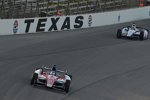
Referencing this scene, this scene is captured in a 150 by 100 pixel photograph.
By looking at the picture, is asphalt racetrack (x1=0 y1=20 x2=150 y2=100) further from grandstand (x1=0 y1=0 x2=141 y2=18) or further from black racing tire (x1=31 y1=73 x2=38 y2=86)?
grandstand (x1=0 y1=0 x2=141 y2=18)

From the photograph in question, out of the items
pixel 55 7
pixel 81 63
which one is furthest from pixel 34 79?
pixel 55 7

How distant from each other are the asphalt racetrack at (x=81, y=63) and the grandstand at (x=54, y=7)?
3.93m

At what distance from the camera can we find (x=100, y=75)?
1816 cm

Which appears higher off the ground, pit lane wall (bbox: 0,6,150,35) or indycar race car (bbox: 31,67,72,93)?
indycar race car (bbox: 31,67,72,93)

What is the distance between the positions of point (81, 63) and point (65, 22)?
12329 millimetres

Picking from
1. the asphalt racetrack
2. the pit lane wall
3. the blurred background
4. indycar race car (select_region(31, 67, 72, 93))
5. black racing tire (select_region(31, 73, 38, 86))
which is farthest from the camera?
the blurred background

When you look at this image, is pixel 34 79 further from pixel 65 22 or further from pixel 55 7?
pixel 55 7

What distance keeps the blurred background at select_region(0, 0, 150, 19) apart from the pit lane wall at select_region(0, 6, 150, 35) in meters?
1.86

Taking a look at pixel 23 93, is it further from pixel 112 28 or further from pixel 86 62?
pixel 112 28

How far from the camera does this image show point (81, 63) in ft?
67.0

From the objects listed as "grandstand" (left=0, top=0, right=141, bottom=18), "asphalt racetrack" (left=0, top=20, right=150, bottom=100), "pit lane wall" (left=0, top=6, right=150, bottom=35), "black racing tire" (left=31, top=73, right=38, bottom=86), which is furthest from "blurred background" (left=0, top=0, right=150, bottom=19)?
"black racing tire" (left=31, top=73, right=38, bottom=86)

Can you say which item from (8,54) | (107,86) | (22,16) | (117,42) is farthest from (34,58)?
(22,16)

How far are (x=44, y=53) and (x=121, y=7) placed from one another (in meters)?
20.7

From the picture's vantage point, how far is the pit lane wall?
28875mm
